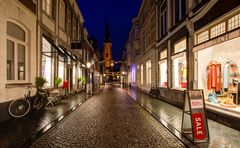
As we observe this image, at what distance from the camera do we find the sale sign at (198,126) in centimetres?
527

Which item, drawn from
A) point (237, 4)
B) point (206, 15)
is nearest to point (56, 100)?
point (206, 15)

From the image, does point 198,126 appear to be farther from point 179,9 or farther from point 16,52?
point 179,9

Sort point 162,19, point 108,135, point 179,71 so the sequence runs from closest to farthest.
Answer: point 108,135
point 179,71
point 162,19

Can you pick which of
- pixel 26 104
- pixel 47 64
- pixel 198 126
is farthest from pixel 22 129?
pixel 47 64

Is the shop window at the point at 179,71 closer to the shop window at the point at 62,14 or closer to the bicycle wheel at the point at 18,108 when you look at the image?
the bicycle wheel at the point at 18,108

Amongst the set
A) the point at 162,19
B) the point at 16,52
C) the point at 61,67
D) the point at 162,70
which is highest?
the point at 162,19

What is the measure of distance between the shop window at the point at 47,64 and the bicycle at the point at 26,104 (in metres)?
2.66

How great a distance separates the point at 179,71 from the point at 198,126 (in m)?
7.52

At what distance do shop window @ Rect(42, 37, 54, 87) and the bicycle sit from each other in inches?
105

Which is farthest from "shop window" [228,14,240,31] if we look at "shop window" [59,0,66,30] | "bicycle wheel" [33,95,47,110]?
"shop window" [59,0,66,30]

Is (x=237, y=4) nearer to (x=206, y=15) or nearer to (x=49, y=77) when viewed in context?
(x=206, y=15)

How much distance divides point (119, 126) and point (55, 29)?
10.3m

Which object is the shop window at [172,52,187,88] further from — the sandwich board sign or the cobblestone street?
the sandwich board sign

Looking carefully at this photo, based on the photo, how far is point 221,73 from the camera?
27.5 ft
